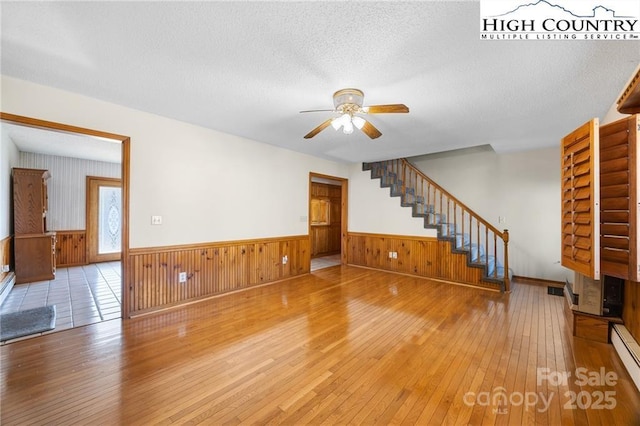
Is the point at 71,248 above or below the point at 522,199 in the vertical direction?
below

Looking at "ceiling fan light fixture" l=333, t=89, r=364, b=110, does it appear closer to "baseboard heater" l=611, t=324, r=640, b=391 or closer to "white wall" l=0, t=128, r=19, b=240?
"baseboard heater" l=611, t=324, r=640, b=391

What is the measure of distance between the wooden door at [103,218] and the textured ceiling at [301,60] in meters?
4.67

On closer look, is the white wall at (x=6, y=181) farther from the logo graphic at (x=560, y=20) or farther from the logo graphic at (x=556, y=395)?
the logo graphic at (x=556, y=395)

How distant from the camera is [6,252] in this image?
14.2 ft

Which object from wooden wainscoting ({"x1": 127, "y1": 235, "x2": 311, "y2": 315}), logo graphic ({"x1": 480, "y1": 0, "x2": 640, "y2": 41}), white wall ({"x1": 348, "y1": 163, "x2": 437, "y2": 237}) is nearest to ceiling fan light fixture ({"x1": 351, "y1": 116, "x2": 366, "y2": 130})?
logo graphic ({"x1": 480, "y1": 0, "x2": 640, "y2": 41})

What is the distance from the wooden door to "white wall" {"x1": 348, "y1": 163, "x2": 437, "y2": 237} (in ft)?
18.8

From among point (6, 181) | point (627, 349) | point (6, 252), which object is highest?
point (6, 181)

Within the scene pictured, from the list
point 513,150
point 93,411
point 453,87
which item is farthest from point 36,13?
point 513,150

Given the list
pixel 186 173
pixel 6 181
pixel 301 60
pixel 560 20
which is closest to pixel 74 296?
pixel 6 181

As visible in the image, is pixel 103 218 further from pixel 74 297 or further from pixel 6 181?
pixel 74 297

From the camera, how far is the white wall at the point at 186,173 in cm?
281

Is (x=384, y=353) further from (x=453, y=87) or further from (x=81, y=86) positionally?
(x=81, y=86)

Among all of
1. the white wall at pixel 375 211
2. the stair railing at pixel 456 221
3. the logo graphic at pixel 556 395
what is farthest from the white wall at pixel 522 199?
the logo graphic at pixel 556 395

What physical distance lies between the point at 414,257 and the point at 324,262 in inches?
93.7
